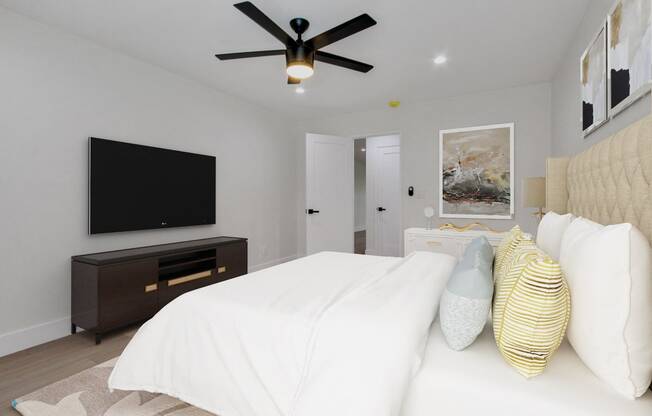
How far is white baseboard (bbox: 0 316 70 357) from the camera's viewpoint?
245 centimetres

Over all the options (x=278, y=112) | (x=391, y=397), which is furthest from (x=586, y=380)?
(x=278, y=112)

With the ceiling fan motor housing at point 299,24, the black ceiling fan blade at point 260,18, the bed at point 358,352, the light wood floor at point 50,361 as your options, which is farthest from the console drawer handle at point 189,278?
the ceiling fan motor housing at point 299,24

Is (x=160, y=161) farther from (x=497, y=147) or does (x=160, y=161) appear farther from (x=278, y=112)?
(x=497, y=147)

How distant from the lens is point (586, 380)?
38.2 inches

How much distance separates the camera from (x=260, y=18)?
6.51ft

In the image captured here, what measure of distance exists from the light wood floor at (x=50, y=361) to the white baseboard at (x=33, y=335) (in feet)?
0.17

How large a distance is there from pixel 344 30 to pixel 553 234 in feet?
5.67

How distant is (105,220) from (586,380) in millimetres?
3442

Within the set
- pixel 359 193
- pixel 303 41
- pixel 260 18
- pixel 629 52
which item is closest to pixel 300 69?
pixel 303 41

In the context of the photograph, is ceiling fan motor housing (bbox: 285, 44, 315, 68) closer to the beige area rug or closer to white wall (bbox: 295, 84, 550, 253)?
the beige area rug

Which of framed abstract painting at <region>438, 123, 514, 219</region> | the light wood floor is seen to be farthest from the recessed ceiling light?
the light wood floor

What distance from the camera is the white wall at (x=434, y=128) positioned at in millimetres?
3986

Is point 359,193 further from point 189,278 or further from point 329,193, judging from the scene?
point 189,278

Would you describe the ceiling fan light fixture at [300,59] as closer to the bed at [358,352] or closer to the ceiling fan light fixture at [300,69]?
the ceiling fan light fixture at [300,69]
